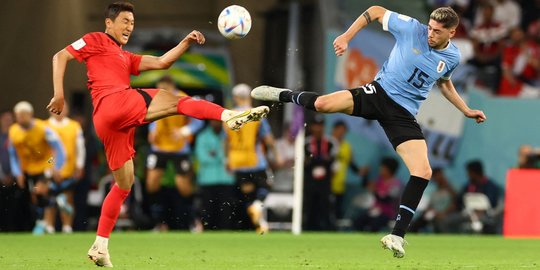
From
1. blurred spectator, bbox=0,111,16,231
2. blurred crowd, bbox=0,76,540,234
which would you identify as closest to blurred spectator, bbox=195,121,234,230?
blurred crowd, bbox=0,76,540,234

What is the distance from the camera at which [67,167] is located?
62.6ft

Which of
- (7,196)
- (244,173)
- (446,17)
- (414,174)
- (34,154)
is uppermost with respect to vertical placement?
(446,17)

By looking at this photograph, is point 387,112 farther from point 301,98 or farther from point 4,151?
point 4,151

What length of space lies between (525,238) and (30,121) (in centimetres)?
736

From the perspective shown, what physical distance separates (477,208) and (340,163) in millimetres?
2288

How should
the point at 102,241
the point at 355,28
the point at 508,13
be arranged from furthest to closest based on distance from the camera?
the point at 508,13, the point at 355,28, the point at 102,241

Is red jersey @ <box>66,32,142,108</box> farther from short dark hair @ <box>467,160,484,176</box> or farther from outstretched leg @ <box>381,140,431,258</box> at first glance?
short dark hair @ <box>467,160,484,176</box>

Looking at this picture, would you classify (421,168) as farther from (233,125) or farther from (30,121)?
(30,121)

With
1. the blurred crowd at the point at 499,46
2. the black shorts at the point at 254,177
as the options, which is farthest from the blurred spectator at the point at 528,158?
the black shorts at the point at 254,177

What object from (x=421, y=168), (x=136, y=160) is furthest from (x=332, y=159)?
(x=421, y=168)

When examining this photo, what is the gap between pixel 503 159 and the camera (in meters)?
20.8

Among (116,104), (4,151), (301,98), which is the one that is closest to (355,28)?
(301,98)

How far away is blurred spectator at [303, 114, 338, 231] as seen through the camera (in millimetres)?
19844

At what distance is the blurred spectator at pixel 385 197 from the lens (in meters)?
20.2
